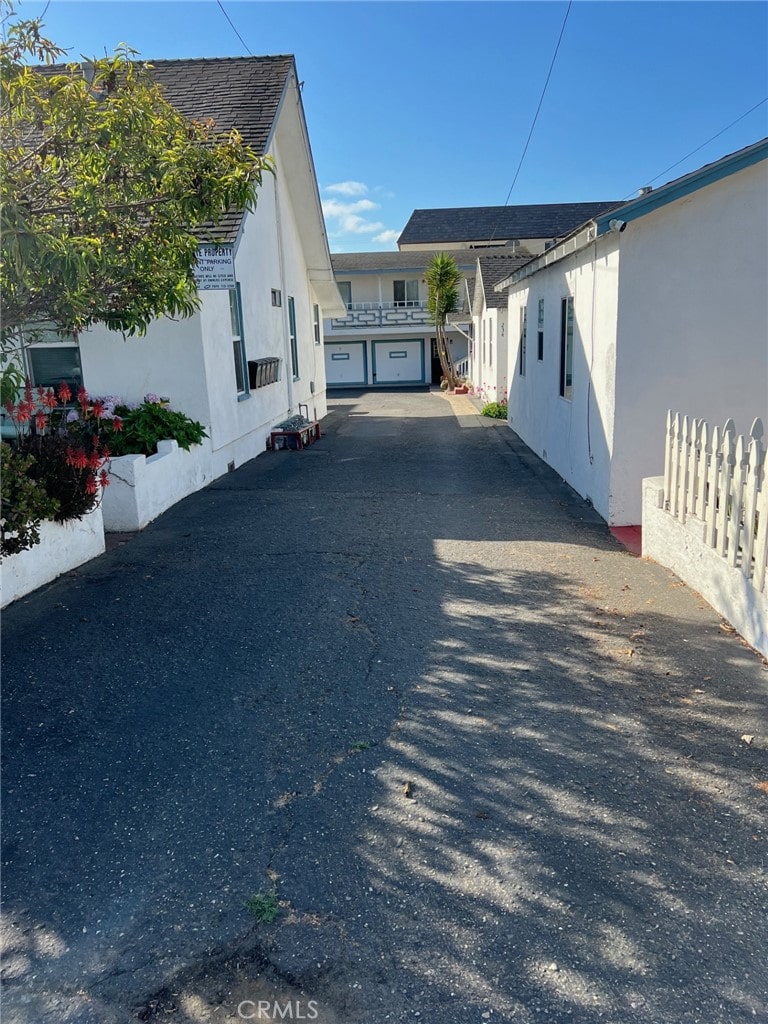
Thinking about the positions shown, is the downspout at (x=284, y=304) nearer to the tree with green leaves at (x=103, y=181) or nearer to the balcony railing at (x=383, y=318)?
the tree with green leaves at (x=103, y=181)

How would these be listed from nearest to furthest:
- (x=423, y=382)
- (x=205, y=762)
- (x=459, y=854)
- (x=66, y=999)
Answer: (x=66, y=999)
(x=459, y=854)
(x=205, y=762)
(x=423, y=382)

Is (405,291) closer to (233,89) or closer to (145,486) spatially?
(233,89)

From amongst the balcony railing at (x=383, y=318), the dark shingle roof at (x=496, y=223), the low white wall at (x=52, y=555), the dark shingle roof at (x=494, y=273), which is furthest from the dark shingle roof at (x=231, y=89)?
the dark shingle roof at (x=496, y=223)

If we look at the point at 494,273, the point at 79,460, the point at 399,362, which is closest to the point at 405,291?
the point at 399,362

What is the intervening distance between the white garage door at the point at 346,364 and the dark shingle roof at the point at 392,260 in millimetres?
3935

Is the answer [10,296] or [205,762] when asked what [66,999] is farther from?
[10,296]

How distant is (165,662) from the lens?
458cm

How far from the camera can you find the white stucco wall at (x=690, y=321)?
23.6ft

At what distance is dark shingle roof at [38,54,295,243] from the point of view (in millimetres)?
12094

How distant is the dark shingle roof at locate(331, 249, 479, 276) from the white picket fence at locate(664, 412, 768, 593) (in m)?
33.8

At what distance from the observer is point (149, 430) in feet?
30.0

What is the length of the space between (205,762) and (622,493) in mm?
5731

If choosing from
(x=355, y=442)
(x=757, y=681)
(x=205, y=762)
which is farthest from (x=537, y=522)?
(x=355, y=442)

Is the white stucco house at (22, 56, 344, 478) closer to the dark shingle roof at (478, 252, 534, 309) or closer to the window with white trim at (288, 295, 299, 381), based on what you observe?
the window with white trim at (288, 295, 299, 381)
